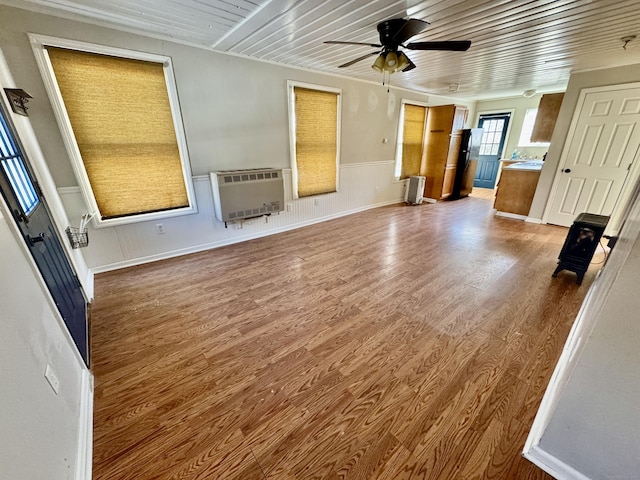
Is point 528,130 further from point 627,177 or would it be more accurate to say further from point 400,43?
point 400,43

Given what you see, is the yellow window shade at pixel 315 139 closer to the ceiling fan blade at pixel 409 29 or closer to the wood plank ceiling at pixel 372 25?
the wood plank ceiling at pixel 372 25

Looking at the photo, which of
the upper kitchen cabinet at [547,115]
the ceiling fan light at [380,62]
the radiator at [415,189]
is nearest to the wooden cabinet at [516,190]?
the upper kitchen cabinet at [547,115]

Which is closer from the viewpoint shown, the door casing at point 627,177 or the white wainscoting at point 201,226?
the white wainscoting at point 201,226

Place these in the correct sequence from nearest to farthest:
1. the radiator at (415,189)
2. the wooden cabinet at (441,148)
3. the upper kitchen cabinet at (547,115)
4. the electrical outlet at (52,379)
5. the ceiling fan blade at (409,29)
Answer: the electrical outlet at (52,379)
the ceiling fan blade at (409,29)
the upper kitchen cabinet at (547,115)
the wooden cabinet at (441,148)
the radiator at (415,189)

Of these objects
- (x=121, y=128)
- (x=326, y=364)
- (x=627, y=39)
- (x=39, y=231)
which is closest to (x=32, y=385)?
(x=39, y=231)

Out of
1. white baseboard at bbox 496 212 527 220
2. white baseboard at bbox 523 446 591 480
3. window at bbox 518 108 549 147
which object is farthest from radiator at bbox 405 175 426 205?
white baseboard at bbox 523 446 591 480

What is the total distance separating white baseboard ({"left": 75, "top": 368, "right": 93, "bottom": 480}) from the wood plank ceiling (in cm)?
272

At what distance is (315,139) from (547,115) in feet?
12.6

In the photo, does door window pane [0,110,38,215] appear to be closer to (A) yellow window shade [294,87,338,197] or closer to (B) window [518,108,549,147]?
(A) yellow window shade [294,87,338,197]

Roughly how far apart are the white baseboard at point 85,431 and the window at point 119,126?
1897 mm

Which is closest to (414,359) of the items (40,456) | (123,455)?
(123,455)

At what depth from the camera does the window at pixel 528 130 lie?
20.2 ft

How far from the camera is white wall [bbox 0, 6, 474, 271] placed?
7.16 feet

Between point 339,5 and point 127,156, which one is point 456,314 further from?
point 127,156
